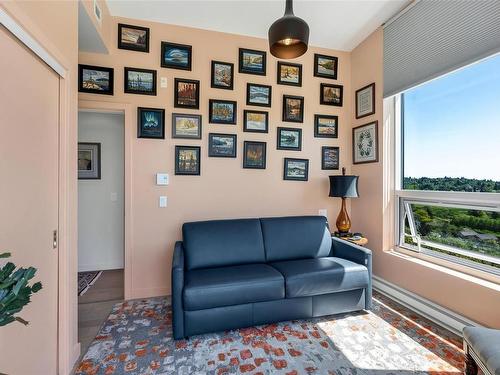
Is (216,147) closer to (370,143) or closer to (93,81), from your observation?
(93,81)

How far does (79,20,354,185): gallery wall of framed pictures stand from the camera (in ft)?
9.24

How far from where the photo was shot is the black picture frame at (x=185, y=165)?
9.56ft

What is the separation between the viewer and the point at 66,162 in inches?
66.7

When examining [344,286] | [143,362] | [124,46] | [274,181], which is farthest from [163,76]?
[344,286]

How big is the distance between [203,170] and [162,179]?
0.49 meters

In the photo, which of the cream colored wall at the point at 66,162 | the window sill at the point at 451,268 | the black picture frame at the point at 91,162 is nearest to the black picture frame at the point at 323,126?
the window sill at the point at 451,268

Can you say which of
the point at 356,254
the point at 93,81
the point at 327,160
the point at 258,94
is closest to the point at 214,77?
the point at 258,94

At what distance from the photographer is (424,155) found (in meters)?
2.67

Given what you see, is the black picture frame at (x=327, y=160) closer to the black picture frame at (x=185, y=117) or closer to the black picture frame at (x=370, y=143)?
the black picture frame at (x=370, y=143)

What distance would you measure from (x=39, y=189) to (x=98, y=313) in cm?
169

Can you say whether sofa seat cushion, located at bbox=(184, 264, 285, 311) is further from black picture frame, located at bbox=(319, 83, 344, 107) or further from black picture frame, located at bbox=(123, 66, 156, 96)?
black picture frame, located at bbox=(319, 83, 344, 107)

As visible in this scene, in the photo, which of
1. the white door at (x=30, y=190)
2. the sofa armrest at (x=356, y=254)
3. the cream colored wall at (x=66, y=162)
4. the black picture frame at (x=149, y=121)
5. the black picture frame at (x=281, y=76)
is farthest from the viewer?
the black picture frame at (x=281, y=76)

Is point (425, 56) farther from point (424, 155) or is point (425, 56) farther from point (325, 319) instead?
point (325, 319)

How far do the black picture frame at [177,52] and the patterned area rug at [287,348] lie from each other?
2.78 m
